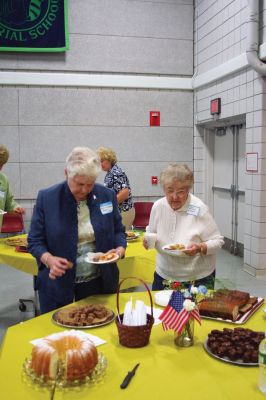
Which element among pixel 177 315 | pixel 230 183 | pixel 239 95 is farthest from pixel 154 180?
pixel 177 315

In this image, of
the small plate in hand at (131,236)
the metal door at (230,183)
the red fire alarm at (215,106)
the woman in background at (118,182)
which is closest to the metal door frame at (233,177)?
the metal door at (230,183)

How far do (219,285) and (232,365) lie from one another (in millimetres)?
510

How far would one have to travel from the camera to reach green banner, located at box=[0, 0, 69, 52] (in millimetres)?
6164

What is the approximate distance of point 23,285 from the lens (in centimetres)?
502

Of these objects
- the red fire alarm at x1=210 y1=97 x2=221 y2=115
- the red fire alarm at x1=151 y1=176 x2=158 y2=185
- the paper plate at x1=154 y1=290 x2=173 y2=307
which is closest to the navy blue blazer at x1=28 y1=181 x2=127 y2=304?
the paper plate at x1=154 y1=290 x2=173 y2=307

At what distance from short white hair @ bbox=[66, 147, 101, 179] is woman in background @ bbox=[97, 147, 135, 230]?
2.44 metres

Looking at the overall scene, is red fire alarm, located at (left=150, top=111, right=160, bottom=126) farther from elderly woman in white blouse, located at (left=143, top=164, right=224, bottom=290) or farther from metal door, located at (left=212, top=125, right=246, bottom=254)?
elderly woman in white blouse, located at (left=143, top=164, right=224, bottom=290)

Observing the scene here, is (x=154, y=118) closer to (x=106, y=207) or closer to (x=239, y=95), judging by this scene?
(x=239, y=95)

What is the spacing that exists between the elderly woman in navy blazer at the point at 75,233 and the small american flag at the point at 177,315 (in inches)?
22.0

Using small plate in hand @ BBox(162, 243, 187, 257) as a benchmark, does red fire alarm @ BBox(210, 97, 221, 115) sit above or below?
above

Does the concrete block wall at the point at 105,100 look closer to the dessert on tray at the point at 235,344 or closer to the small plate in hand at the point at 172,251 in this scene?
the small plate in hand at the point at 172,251

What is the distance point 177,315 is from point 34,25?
5856mm

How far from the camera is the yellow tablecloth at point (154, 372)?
1.33m

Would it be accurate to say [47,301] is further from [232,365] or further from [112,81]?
[112,81]
